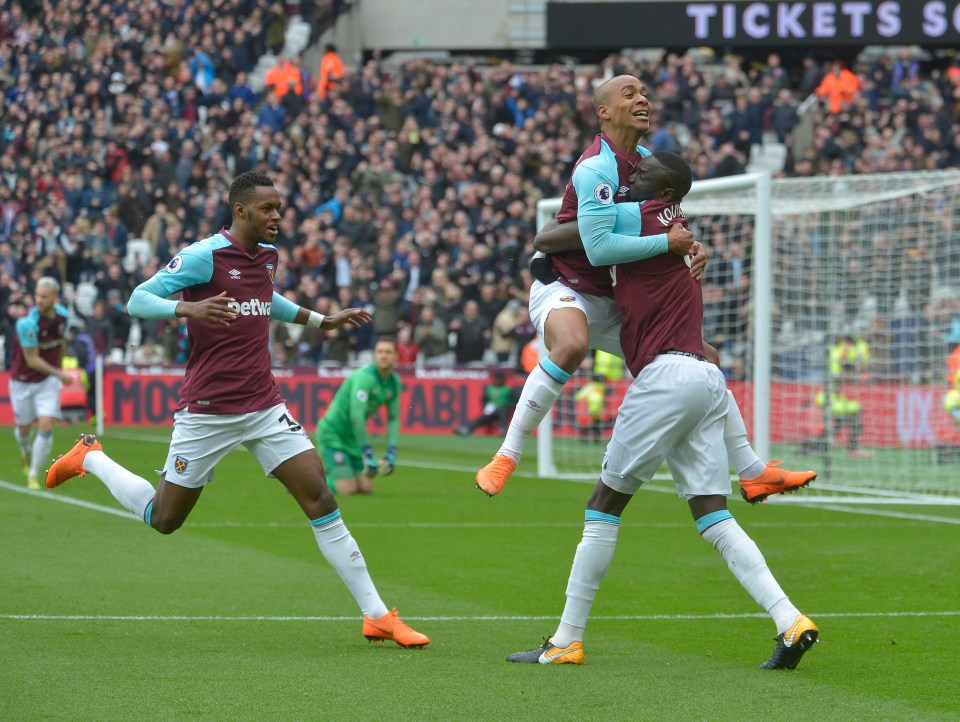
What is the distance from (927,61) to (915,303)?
625 inches

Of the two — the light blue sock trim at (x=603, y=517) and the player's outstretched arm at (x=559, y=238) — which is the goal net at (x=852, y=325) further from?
the light blue sock trim at (x=603, y=517)

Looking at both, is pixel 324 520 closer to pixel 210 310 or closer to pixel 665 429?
pixel 210 310

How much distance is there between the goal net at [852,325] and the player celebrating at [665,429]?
372 inches

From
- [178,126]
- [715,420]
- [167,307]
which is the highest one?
[178,126]

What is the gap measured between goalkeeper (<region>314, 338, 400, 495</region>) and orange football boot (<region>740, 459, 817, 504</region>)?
26.5 feet

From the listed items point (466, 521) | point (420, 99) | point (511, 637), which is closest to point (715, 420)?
point (511, 637)

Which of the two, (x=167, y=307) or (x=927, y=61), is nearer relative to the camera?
(x=167, y=307)

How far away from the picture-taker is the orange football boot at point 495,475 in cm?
692

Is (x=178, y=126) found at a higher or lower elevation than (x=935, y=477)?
higher

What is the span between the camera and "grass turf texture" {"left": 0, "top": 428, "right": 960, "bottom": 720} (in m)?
6.31

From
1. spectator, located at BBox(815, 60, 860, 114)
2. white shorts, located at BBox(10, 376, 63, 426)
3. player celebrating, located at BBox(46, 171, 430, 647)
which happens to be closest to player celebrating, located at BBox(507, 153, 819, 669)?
player celebrating, located at BBox(46, 171, 430, 647)

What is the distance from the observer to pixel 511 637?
26.2 feet

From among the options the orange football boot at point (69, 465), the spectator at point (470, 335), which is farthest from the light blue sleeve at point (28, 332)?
the spectator at point (470, 335)

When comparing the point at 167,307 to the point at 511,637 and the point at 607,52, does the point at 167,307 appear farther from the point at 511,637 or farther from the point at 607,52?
the point at 607,52
